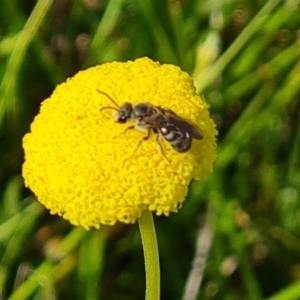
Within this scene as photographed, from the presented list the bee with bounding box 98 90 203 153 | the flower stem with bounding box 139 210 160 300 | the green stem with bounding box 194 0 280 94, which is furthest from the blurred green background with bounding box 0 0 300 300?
the bee with bounding box 98 90 203 153

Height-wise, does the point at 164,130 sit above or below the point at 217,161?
above

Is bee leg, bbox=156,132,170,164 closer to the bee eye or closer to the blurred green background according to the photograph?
the bee eye

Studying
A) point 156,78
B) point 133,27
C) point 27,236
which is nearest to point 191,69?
point 133,27

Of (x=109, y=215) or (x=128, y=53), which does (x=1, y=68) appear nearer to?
(x=128, y=53)

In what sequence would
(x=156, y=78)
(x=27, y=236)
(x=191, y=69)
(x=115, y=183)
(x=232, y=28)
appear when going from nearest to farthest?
(x=115, y=183), (x=156, y=78), (x=27, y=236), (x=191, y=69), (x=232, y=28)

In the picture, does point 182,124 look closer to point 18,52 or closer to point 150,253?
point 150,253

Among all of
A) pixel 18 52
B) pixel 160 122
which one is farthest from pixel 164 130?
pixel 18 52
